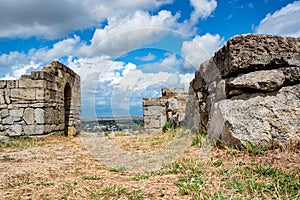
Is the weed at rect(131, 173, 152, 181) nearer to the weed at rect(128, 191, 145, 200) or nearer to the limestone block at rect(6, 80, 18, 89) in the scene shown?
the weed at rect(128, 191, 145, 200)

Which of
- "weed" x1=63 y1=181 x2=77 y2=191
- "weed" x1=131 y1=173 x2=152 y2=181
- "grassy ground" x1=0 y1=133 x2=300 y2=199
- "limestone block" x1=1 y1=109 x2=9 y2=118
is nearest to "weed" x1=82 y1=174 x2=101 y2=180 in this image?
"grassy ground" x1=0 y1=133 x2=300 y2=199

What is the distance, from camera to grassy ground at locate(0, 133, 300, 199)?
214cm

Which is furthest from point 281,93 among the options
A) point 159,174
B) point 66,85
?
point 66,85

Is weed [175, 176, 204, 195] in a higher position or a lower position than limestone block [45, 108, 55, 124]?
lower

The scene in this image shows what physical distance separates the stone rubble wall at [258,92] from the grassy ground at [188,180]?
0.20 metres

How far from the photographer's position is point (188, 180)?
2.49 metres

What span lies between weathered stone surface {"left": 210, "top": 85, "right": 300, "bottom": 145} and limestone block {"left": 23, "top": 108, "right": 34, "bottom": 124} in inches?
257

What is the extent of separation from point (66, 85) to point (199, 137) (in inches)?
328

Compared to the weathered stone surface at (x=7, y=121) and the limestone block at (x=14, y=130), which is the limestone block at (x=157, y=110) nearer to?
the limestone block at (x=14, y=130)

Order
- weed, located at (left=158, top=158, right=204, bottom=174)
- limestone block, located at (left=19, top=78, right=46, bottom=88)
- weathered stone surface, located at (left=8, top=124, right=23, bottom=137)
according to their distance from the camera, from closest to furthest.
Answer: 1. weed, located at (left=158, top=158, right=204, bottom=174)
2. weathered stone surface, located at (left=8, top=124, right=23, bottom=137)
3. limestone block, located at (left=19, top=78, right=46, bottom=88)

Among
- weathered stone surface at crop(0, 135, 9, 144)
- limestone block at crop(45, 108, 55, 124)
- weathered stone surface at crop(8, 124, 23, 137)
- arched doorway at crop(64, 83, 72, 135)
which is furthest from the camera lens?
arched doorway at crop(64, 83, 72, 135)

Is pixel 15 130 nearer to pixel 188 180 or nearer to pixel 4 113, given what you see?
pixel 4 113

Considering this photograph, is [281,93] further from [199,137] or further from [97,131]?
[97,131]

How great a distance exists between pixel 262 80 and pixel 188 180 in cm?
164
